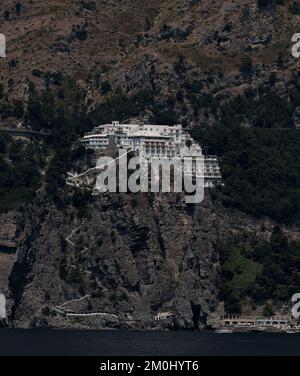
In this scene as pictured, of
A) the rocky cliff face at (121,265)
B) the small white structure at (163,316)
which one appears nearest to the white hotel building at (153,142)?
the rocky cliff face at (121,265)

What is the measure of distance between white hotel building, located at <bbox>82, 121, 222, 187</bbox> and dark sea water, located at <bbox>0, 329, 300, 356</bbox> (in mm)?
31514

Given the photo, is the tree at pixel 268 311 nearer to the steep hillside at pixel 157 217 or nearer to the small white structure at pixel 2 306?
the steep hillside at pixel 157 217

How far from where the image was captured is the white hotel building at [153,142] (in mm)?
166625

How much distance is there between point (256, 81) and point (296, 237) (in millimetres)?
38501

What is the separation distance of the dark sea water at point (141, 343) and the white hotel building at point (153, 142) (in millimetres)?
31514

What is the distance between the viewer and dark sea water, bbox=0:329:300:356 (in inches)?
3804

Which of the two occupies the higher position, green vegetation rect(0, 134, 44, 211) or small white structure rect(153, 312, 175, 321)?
green vegetation rect(0, 134, 44, 211)

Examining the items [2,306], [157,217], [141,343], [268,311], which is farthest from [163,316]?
[141,343]

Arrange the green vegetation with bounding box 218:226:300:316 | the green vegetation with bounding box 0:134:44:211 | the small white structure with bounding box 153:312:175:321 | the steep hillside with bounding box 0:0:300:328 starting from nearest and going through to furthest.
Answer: the small white structure with bounding box 153:312:175:321 → the green vegetation with bounding box 218:226:300:316 → the steep hillside with bounding box 0:0:300:328 → the green vegetation with bounding box 0:134:44:211

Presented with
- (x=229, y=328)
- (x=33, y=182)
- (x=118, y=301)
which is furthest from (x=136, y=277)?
(x=33, y=182)

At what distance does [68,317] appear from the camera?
496 feet

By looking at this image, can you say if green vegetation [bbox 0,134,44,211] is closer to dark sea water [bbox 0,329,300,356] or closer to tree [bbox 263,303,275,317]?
dark sea water [bbox 0,329,300,356]

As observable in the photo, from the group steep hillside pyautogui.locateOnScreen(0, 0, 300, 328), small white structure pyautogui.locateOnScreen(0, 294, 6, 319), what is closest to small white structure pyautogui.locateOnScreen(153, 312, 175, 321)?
steep hillside pyautogui.locateOnScreen(0, 0, 300, 328)
